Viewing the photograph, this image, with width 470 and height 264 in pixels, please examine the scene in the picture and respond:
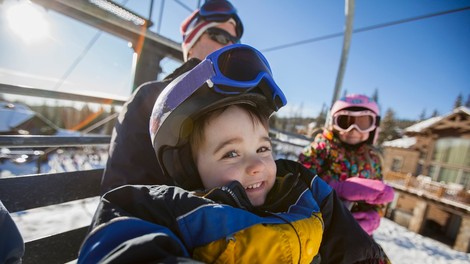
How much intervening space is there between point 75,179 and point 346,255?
1714 millimetres

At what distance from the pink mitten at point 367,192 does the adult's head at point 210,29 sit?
1.63 m

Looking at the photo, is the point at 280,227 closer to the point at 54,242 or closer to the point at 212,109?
the point at 212,109

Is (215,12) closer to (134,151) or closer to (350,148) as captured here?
(134,151)

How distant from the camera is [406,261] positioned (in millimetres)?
5770

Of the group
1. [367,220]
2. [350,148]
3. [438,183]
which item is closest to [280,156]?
[350,148]

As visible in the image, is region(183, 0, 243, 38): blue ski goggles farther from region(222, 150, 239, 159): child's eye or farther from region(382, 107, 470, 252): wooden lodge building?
region(382, 107, 470, 252): wooden lodge building

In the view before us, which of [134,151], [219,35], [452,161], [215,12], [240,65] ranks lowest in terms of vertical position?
[134,151]

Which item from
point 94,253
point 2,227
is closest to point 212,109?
point 94,253

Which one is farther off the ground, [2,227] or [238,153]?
[238,153]

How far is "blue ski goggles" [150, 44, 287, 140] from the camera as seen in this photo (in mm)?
1128

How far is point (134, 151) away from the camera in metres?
1.39

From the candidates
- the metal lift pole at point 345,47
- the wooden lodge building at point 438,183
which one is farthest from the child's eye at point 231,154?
the wooden lodge building at point 438,183

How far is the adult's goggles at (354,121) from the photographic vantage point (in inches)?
105

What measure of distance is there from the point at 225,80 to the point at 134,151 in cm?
70
